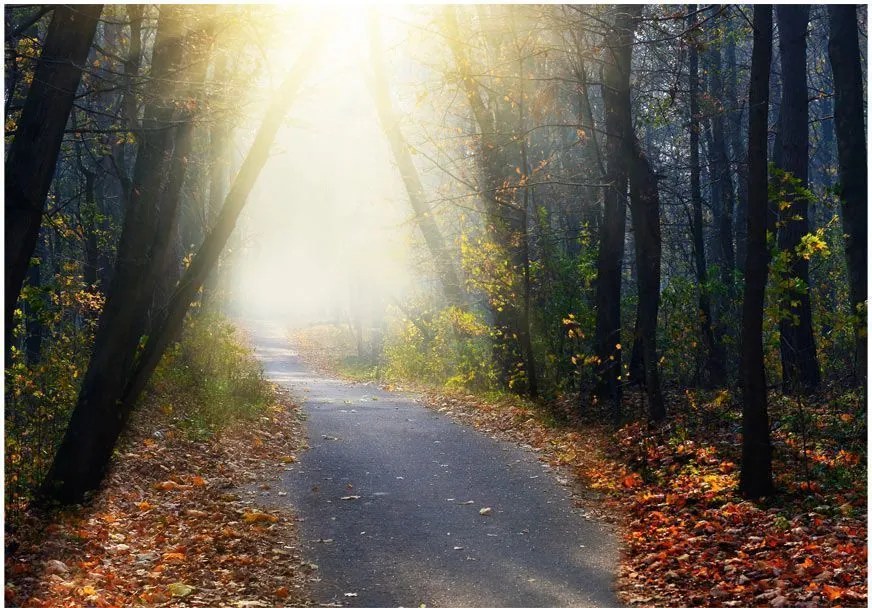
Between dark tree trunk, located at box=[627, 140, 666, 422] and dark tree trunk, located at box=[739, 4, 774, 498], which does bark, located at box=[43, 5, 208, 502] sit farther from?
dark tree trunk, located at box=[627, 140, 666, 422]

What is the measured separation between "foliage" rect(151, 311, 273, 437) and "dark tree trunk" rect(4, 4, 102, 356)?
5686 millimetres

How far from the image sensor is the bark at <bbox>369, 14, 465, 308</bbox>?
17.3 metres

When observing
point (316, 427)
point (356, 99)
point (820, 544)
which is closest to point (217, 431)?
point (316, 427)

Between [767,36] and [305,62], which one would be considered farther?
[305,62]

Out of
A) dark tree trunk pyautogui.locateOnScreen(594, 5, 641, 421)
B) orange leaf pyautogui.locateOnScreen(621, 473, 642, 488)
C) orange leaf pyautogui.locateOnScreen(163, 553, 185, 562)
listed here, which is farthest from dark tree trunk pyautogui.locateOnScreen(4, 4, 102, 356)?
dark tree trunk pyautogui.locateOnScreen(594, 5, 641, 421)

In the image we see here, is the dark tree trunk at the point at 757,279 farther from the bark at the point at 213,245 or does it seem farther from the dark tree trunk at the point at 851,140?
the bark at the point at 213,245

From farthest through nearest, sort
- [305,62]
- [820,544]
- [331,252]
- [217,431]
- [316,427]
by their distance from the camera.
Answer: [331,252] → [316,427] → [217,431] → [305,62] → [820,544]

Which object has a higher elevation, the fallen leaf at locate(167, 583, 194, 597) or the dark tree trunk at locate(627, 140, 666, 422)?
the dark tree trunk at locate(627, 140, 666, 422)

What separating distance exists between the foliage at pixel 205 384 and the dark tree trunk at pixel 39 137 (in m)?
5.69

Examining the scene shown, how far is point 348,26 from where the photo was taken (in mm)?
9523

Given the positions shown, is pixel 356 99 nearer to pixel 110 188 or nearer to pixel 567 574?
pixel 110 188

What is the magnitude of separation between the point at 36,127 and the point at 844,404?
10606 mm

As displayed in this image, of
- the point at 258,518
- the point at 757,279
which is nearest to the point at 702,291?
the point at 757,279

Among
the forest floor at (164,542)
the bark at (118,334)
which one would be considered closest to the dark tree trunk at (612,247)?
the forest floor at (164,542)
